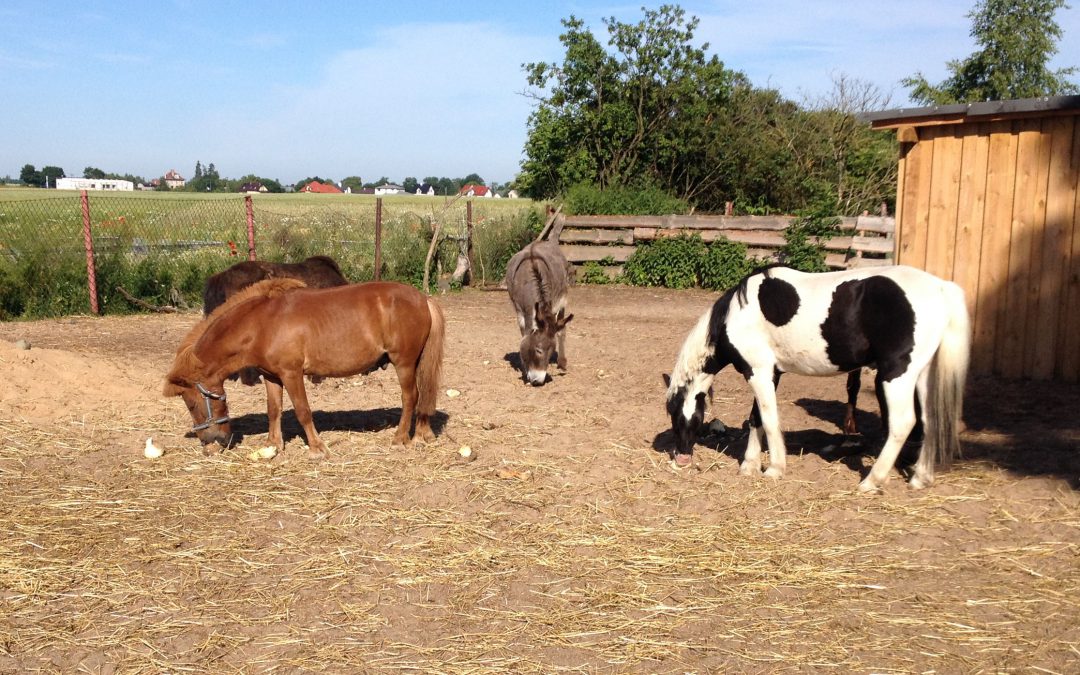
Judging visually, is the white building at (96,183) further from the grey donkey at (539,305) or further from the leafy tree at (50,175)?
the grey donkey at (539,305)

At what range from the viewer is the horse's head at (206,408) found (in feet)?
22.0

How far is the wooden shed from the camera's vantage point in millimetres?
8602

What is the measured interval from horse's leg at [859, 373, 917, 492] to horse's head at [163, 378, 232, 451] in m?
4.73

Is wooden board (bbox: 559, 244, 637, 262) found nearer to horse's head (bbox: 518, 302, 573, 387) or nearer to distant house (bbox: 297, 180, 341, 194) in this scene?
horse's head (bbox: 518, 302, 573, 387)

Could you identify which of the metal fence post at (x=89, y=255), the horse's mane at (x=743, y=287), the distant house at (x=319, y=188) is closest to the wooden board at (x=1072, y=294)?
the horse's mane at (x=743, y=287)

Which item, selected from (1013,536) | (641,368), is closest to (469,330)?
(641,368)

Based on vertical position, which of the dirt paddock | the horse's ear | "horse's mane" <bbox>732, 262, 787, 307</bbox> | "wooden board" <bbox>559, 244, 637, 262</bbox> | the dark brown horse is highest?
"horse's mane" <bbox>732, 262, 787, 307</bbox>

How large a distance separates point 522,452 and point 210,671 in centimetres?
357

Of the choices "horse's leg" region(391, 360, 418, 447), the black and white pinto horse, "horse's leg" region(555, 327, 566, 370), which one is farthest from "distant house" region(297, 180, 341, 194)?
the black and white pinto horse

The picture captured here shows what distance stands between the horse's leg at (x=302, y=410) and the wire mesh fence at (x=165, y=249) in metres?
9.02

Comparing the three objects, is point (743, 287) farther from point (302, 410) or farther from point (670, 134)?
point (670, 134)

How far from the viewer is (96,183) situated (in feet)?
292

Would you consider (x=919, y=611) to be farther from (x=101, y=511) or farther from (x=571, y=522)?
(x=101, y=511)

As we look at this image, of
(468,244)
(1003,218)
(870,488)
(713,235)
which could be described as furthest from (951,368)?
(468,244)
